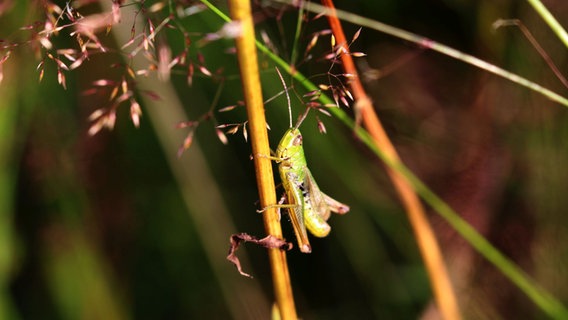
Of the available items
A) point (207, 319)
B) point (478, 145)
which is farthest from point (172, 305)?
point (478, 145)

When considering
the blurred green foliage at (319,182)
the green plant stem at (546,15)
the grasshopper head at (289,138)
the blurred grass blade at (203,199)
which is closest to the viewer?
the green plant stem at (546,15)

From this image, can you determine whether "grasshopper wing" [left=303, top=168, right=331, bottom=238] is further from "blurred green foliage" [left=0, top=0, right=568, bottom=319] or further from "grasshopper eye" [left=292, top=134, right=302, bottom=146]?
"blurred green foliage" [left=0, top=0, right=568, bottom=319]

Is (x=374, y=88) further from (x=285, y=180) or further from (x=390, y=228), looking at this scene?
(x=285, y=180)

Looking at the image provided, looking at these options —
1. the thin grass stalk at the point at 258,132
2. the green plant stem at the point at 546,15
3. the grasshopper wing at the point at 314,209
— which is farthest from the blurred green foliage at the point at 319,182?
the thin grass stalk at the point at 258,132

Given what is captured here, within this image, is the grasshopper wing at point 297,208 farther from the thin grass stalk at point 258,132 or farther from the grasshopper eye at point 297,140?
the thin grass stalk at point 258,132

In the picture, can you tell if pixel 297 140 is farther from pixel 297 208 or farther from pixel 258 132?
pixel 258 132

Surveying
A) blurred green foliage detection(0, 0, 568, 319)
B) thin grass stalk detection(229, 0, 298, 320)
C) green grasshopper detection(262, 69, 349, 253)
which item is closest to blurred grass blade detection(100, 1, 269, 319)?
blurred green foliage detection(0, 0, 568, 319)
